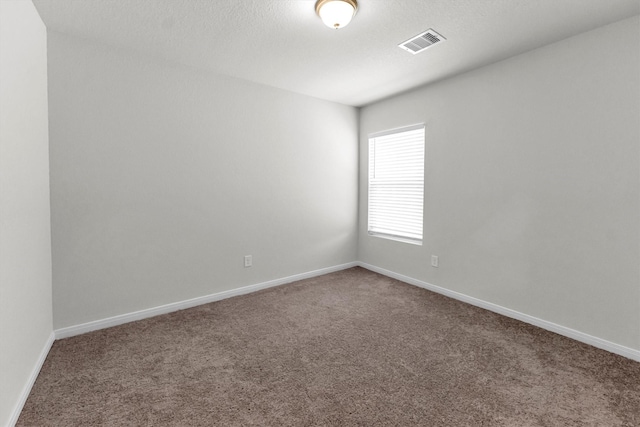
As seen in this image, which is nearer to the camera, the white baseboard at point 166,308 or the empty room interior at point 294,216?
the empty room interior at point 294,216

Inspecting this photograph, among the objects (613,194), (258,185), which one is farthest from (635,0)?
(258,185)

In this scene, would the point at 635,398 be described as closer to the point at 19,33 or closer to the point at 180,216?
the point at 180,216

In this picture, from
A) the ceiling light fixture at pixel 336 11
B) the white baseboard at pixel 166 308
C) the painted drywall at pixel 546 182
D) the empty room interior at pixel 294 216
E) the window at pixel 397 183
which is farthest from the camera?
the window at pixel 397 183

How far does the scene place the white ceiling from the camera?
2.01 metres

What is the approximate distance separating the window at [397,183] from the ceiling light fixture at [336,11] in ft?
6.14

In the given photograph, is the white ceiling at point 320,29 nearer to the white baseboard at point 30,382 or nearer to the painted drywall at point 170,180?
the painted drywall at point 170,180

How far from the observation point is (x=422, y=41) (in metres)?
2.45

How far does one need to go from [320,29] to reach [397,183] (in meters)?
2.20

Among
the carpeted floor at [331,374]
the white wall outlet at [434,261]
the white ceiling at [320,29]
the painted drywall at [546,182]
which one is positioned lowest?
the carpeted floor at [331,374]

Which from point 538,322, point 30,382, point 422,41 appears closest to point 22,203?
point 30,382

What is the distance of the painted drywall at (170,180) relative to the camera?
2424mm

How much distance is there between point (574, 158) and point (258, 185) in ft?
9.79

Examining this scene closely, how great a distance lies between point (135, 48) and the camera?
2596mm

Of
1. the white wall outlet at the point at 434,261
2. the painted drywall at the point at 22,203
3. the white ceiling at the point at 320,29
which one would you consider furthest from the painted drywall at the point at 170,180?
the white wall outlet at the point at 434,261
